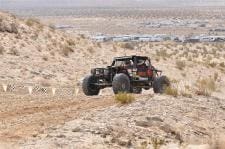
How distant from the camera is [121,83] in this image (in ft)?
77.6

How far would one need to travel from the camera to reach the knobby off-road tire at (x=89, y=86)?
1011 inches

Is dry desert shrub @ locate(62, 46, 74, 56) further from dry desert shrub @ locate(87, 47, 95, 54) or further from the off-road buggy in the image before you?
the off-road buggy

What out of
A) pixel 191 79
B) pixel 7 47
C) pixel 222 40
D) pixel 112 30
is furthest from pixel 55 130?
pixel 112 30

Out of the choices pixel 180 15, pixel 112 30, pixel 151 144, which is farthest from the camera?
pixel 180 15

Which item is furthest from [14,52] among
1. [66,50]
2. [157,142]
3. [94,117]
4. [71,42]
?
[157,142]

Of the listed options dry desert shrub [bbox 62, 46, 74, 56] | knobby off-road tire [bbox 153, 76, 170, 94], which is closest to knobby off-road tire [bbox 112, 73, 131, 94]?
knobby off-road tire [bbox 153, 76, 170, 94]

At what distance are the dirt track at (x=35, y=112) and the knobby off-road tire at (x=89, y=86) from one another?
2623 mm

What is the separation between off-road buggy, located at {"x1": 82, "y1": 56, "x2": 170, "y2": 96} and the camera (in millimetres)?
24797

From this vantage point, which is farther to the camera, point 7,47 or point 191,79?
point 191,79

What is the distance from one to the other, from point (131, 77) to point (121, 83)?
4.50 feet

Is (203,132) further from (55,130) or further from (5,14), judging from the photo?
Result: (5,14)

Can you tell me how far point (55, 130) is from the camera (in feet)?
51.2

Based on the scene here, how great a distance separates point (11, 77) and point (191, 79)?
14.6 meters

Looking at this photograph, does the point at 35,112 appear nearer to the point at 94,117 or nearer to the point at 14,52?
the point at 94,117
